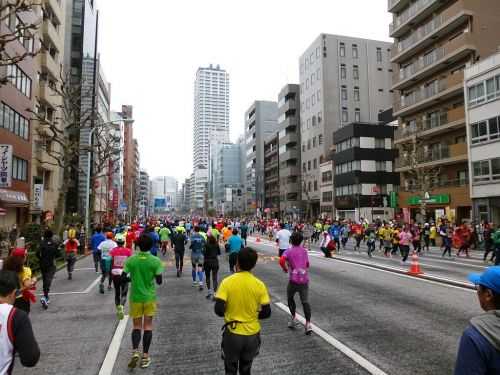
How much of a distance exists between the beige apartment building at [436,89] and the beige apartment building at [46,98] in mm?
32097

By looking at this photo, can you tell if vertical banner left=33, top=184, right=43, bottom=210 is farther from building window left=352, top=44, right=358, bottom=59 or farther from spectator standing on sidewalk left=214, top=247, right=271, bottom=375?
building window left=352, top=44, right=358, bottom=59

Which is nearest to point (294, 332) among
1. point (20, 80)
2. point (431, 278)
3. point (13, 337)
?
point (13, 337)

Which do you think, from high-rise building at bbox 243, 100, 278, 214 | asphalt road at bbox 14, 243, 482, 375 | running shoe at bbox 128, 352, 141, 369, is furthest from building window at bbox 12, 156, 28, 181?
high-rise building at bbox 243, 100, 278, 214

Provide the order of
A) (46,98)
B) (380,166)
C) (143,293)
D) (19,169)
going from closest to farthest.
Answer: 1. (143,293)
2. (19,169)
3. (46,98)
4. (380,166)

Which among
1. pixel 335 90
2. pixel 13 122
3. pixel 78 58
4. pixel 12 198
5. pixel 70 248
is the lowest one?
pixel 70 248

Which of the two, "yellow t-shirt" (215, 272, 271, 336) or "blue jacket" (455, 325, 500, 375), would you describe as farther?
"yellow t-shirt" (215, 272, 271, 336)

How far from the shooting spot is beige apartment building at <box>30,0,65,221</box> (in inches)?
1314

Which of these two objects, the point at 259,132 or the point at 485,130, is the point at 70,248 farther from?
the point at 259,132

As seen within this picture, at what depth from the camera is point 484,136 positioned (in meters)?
31.4

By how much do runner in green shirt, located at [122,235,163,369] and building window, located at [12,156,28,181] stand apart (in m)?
27.1

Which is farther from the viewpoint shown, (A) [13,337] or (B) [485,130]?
(B) [485,130]

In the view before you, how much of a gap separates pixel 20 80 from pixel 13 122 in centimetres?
374

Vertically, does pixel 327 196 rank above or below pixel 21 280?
above

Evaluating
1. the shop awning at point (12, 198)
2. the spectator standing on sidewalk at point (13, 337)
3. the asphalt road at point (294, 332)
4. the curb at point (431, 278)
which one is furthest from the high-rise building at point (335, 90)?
the spectator standing on sidewalk at point (13, 337)
